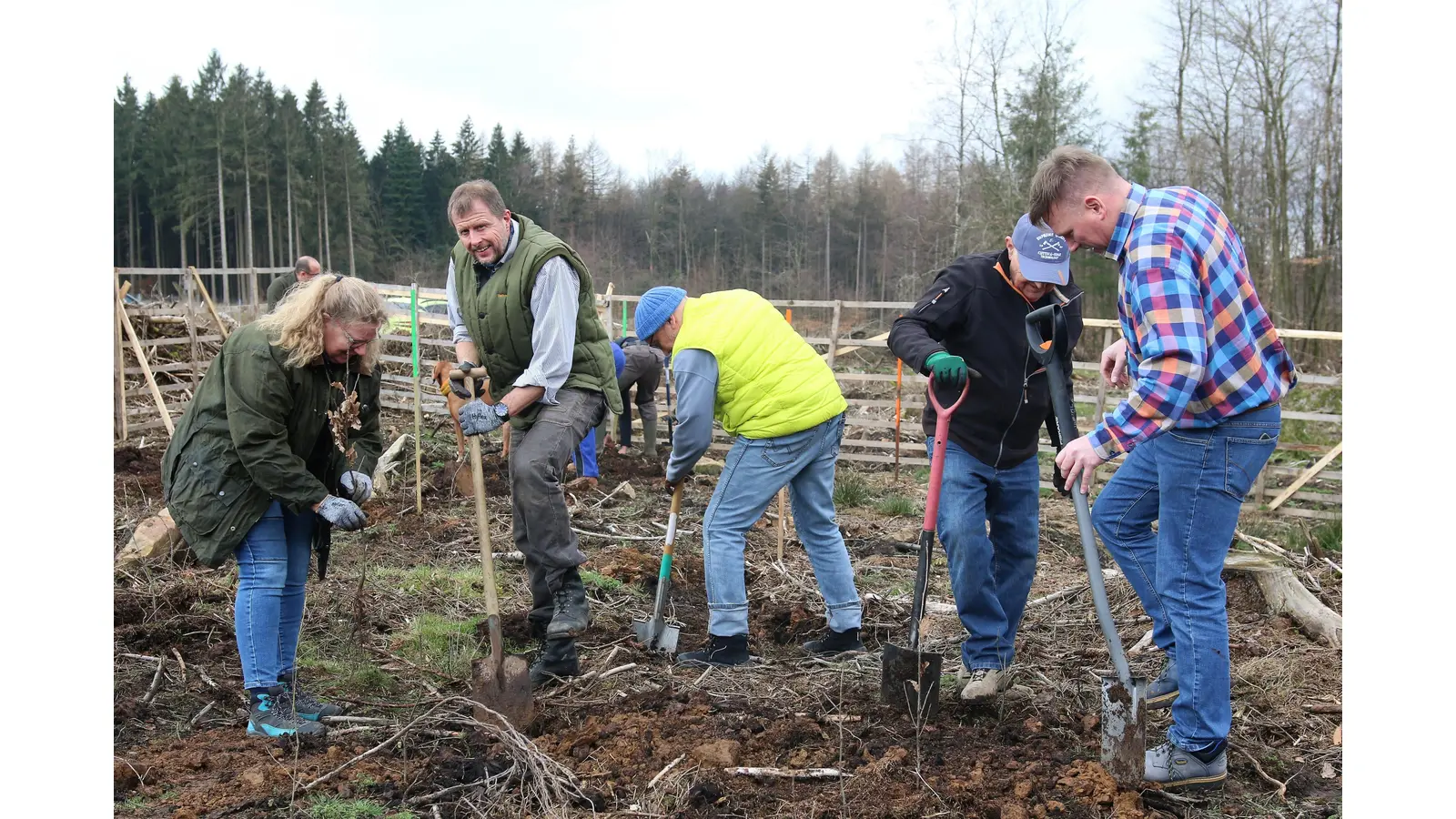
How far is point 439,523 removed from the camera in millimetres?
7270

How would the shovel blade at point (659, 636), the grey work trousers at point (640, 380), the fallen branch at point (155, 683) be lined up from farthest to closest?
the grey work trousers at point (640, 380), the shovel blade at point (659, 636), the fallen branch at point (155, 683)

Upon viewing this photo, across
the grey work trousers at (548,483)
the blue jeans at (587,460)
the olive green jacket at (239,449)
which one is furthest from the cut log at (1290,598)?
the blue jeans at (587,460)

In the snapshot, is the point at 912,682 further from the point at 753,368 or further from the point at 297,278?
the point at 297,278

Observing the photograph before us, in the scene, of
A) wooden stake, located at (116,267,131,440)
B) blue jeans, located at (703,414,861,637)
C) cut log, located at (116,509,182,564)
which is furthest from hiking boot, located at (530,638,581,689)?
wooden stake, located at (116,267,131,440)

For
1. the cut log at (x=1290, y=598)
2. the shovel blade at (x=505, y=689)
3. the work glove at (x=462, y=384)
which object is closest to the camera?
the shovel blade at (x=505, y=689)

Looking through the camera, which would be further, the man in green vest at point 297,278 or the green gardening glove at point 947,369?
the man in green vest at point 297,278

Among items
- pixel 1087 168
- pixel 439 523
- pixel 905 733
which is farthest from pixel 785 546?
pixel 1087 168

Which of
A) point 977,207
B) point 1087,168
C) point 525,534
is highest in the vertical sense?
point 977,207

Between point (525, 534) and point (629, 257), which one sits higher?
point (629, 257)

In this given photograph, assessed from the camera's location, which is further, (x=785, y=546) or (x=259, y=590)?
(x=785, y=546)

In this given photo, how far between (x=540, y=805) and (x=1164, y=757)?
6.00 feet

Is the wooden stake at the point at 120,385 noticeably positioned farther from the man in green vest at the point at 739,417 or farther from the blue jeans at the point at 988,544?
the blue jeans at the point at 988,544

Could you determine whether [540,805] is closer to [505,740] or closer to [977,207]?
[505,740]

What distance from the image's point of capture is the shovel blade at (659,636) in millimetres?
4469
